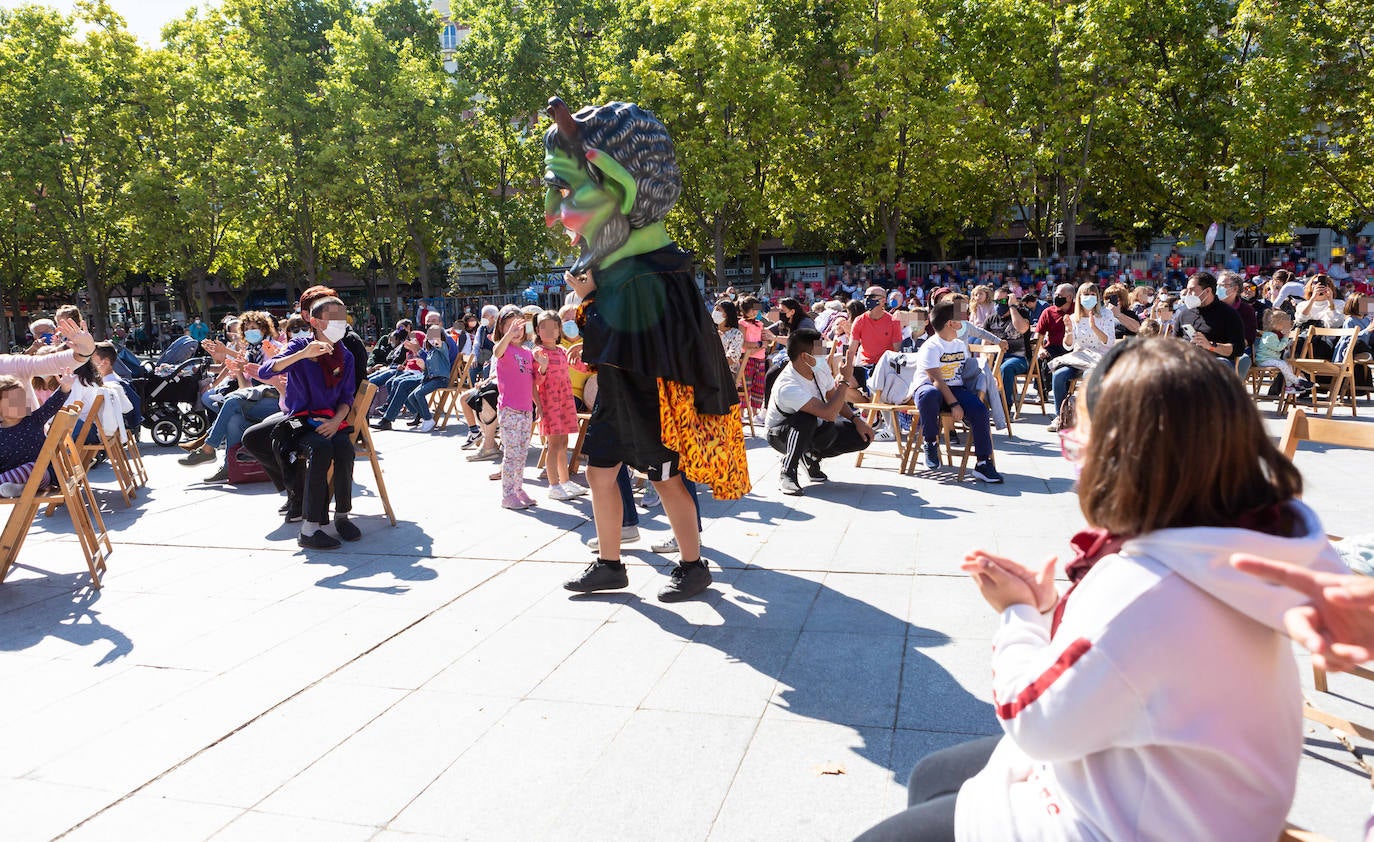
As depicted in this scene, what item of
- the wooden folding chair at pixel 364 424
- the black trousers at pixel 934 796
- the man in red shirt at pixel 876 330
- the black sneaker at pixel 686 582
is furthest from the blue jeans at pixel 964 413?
the black trousers at pixel 934 796

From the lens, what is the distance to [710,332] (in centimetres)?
427

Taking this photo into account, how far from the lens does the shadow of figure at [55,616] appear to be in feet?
14.1

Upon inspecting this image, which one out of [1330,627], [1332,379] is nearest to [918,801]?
[1330,627]

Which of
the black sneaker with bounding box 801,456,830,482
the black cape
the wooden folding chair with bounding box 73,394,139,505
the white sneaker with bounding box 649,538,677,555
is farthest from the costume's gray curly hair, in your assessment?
the wooden folding chair with bounding box 73,394,139,505

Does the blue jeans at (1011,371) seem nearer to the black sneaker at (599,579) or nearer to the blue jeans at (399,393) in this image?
the black sneaker at (599,579)

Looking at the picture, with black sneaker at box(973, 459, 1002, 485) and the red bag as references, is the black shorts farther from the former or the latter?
the red bag

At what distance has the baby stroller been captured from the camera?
1120cm

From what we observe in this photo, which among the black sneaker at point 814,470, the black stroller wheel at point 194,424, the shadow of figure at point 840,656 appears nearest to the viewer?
the shadow of figure at point 840,656

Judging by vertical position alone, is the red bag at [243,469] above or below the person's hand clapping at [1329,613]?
below

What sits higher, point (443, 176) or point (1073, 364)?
point (443, 176)

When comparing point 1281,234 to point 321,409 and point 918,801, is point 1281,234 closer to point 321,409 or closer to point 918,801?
point 321,409

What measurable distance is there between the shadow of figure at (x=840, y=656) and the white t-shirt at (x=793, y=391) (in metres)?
2.38

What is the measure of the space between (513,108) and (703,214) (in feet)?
24.9

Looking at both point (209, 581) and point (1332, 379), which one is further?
point (1332, 379)
